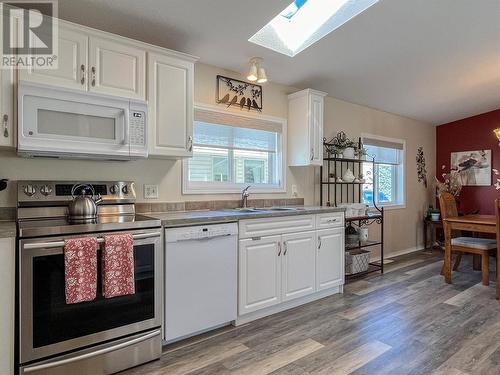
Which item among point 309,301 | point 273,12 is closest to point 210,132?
point 273,12

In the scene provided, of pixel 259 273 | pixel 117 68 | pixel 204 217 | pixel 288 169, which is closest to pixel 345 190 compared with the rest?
pixel 288 169

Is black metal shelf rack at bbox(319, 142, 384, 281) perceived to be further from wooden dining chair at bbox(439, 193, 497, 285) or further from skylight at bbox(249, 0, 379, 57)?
skylight at bbox(249, 0, 379, 57)

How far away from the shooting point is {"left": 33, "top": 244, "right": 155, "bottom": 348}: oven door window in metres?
1.72

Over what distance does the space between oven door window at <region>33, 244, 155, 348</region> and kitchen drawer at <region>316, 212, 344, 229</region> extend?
172 centimetres

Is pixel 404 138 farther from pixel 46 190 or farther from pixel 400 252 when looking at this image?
pixel 46 190

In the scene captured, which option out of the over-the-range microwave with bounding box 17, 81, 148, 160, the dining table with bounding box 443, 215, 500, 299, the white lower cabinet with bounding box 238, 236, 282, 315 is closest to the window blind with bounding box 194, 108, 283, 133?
the over-the-range microwave with bounding box 17, 81, 148, 160

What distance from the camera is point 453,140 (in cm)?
587

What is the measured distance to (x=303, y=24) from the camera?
304 cm

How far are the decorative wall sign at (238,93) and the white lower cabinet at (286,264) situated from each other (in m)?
1.29

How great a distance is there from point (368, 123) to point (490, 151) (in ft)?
7.89

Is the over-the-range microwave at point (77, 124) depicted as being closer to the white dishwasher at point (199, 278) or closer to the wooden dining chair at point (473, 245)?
the white dishwasher at point (199, 278)

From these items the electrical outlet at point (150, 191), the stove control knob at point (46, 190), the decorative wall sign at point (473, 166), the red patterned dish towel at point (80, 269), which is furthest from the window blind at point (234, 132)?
the decorative wall sign at point (473, 166)

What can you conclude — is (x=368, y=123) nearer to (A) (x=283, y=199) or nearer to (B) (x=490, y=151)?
(A) (x=283, y=199)

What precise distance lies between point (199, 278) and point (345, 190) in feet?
8.96
